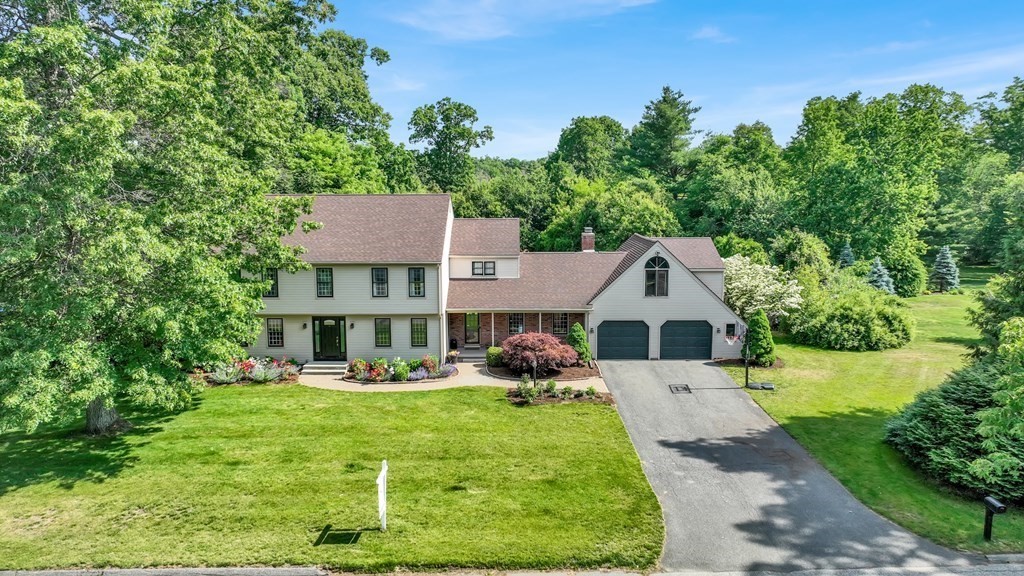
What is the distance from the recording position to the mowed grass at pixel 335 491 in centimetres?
Answer: 1118

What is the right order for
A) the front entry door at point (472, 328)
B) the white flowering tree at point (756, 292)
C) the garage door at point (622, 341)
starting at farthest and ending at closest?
the white flowering tree at point (756, 292)
the front entry door at point (472, 328)
the garage door at point (622, 341)

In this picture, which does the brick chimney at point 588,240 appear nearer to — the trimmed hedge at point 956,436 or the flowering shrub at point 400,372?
the flowering shrub at point 400,372

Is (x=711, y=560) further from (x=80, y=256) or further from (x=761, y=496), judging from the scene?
(x=80, y=256)

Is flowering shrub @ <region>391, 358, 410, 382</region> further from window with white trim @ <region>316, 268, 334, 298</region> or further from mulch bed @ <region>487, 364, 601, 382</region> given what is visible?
window with white trim @ <region>316, 268, 334, 298</region>

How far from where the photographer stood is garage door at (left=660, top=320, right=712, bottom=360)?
1020 inches

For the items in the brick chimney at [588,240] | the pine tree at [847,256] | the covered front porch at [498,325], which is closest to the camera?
the covered front porch at [498,325]

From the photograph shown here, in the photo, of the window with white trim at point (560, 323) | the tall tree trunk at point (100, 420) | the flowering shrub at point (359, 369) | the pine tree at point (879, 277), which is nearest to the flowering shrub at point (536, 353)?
the window with white trim at point (560, 323)

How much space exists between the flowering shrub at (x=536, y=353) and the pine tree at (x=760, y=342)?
7743mm

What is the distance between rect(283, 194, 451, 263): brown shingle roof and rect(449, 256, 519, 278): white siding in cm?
270

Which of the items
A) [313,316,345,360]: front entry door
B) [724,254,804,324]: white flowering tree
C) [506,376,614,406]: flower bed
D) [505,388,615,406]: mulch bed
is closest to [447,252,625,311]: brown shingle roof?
[313,316,345,360]: front entry door

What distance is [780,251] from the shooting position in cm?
3853

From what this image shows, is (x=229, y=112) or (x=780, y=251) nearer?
(x=229, y=112)

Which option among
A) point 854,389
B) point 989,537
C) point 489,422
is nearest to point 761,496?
point 989,537

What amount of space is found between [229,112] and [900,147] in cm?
4491
